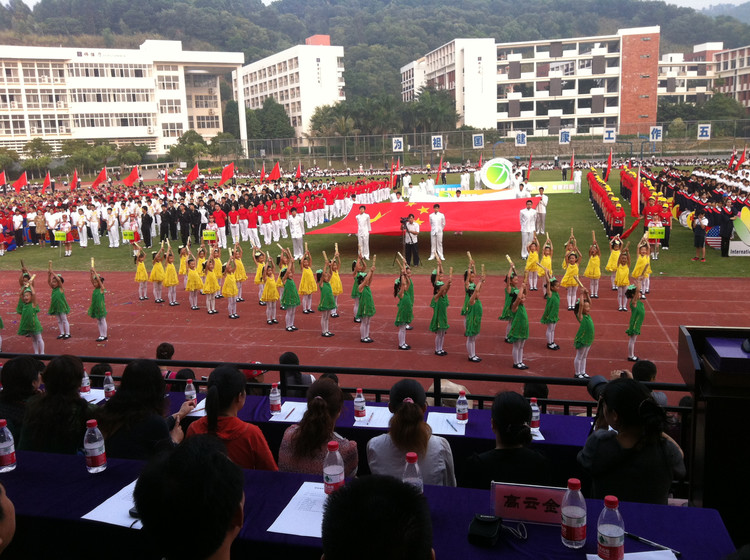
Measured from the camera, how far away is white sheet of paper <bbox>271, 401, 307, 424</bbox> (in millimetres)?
5182

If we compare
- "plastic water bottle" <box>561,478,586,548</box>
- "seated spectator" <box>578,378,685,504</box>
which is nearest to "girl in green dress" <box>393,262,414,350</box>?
"seated spectator" <box>578,378,685,504</box>

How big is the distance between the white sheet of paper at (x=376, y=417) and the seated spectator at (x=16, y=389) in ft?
8.10

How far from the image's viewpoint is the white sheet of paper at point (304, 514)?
2.89m

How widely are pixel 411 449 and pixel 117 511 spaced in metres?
1.67

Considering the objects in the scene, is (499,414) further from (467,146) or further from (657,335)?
(467,146)

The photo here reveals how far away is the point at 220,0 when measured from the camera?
135000mm

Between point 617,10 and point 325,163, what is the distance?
100m

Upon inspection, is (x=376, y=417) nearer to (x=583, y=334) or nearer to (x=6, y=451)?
(x=6, y=451)

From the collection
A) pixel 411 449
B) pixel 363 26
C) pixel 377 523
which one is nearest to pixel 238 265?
pixel 411 449

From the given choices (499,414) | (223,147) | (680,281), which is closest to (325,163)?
(223,147)

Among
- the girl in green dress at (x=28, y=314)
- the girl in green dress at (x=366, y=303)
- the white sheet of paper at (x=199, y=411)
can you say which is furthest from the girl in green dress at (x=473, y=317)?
the girl in green dress at (x=28, y=314)

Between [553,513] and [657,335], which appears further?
[657,335]

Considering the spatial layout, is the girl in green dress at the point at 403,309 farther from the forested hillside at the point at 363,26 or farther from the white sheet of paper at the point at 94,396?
the forested hillside at the point at 363,26

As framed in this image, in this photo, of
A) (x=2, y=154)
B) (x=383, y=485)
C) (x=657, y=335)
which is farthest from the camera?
(x=2, y=154)
